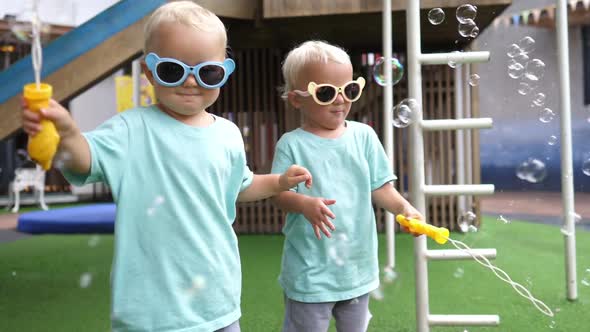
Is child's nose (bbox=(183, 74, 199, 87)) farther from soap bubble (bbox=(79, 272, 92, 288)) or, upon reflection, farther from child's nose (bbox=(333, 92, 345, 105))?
soap bubble (bbox=(79, 272, 92, 288))

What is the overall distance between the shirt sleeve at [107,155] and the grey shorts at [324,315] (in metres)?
0.79

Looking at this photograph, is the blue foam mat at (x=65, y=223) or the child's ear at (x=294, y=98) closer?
the child's ear at (x=294, y=98)

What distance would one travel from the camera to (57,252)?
19.9 feet

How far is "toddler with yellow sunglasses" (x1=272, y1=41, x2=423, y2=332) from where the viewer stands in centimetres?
185

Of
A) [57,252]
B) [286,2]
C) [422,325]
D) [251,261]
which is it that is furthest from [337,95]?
[57,252]

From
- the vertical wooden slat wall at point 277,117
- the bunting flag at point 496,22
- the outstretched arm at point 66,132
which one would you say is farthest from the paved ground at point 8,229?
the bunting flag at point 496,22

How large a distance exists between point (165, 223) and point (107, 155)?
0.73 feet

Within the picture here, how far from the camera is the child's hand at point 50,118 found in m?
1.10

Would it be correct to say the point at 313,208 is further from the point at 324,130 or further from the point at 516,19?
the point at 516,19

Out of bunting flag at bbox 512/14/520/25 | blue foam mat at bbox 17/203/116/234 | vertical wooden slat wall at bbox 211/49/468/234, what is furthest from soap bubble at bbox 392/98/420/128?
bunting flag at bbox 512/14/520/25

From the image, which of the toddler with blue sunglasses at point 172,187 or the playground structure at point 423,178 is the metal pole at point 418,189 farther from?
the toddler with blue sunglasses at point 172,187

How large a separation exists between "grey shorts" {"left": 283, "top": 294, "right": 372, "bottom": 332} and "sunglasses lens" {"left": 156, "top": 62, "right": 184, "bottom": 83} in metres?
0.88

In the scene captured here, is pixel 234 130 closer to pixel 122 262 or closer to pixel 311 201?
pixel 311 201

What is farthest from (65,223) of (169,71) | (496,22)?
(496,22)
